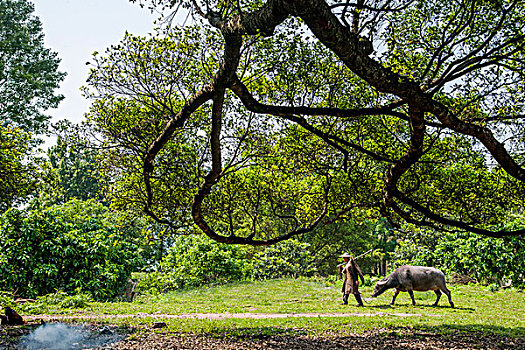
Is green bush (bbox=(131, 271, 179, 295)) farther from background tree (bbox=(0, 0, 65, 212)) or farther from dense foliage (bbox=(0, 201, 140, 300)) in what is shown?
background tree (bbox=(0, 0, 65, 212))

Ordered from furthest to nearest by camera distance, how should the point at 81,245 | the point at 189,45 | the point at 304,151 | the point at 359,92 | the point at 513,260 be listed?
the point at 513,260 < the point at 81,245 < the point at 304,151 < the point at 359,92 < the point at 189,45

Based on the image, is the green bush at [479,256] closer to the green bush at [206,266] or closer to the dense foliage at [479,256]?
the dense foliage at [479,256]

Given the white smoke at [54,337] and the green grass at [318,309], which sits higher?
the white smoke at [54,337]

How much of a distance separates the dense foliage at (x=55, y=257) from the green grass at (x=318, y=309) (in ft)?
6.10

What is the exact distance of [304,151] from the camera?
29.8 feet

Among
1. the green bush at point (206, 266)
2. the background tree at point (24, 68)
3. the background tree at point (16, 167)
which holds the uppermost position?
the background tree at point (24, 68)

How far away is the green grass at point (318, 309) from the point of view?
25.1 feet

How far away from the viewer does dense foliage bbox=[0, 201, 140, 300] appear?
1234 centimetres

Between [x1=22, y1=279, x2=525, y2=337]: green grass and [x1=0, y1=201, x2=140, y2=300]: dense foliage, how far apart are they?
6.10ft

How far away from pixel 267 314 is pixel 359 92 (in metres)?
6.52

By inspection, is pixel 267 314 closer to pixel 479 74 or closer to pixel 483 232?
pixel 483 232

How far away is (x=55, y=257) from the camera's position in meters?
13.2

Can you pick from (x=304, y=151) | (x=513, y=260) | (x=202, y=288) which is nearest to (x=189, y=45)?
(x=304, y=151)

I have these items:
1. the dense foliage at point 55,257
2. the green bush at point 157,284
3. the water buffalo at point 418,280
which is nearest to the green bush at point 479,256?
the water buffalo at point 418,280
